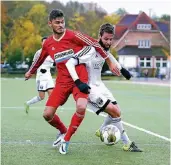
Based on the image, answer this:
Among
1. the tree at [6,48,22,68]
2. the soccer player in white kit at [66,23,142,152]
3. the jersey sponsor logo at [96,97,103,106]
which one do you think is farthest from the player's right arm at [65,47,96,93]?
the tree at [6,48,22,68]

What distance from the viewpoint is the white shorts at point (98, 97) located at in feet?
27.9

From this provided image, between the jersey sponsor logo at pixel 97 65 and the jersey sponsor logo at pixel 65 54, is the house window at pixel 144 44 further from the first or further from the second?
the jersey sponsor logo at pixel 65 54

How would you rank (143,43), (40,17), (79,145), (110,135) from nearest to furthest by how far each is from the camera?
(110,135) < (79,145) < (40,17) < (143,43)

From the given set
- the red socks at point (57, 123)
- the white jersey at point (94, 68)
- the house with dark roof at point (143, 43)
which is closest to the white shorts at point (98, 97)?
the white jersey at point (94, 68)

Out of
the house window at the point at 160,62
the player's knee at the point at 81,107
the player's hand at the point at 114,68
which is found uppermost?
the player's hand at the point at 114,68

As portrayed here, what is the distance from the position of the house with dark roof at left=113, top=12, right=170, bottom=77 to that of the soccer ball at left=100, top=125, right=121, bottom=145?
7647 cm

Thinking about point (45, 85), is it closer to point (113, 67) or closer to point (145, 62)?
point (113, 67)

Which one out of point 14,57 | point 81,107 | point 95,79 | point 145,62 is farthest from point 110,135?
point 145,62

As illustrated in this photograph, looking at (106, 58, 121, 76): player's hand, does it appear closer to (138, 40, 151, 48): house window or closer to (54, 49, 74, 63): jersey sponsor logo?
(54, 49, 74, 63): jersey sponsor logo

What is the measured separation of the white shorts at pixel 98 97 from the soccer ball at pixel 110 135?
338 mm

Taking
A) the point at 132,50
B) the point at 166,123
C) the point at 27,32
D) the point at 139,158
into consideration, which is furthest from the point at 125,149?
the point at 132,50

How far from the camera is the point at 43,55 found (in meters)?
8.79

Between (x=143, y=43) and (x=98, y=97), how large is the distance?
259 feet

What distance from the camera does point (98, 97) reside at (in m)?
8.53
